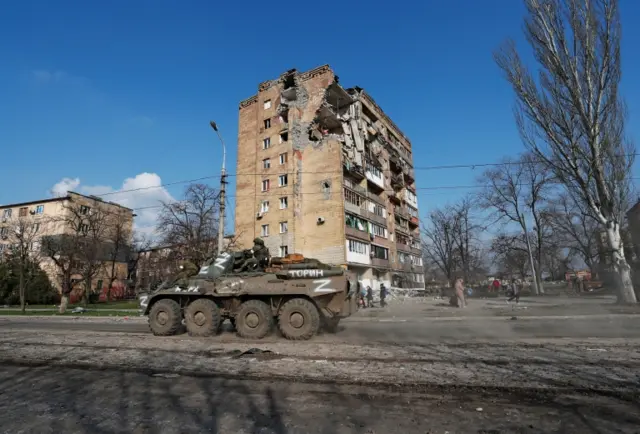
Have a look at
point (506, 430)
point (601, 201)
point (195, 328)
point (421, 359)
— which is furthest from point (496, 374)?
point (601, 201)

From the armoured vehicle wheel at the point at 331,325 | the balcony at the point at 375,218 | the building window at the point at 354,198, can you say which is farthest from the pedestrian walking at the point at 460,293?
the balcony at the point at 375,218

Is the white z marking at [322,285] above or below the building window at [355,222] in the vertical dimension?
below

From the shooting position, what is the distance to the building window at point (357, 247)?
37912 mm

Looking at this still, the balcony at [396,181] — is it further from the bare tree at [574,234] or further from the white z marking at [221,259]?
the white z marking at [221,259]

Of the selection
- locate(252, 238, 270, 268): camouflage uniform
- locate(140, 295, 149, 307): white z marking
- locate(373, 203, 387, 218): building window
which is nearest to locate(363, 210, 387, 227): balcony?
locate(373, 203, 387, 218): building window

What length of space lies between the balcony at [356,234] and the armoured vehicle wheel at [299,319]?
27828mm

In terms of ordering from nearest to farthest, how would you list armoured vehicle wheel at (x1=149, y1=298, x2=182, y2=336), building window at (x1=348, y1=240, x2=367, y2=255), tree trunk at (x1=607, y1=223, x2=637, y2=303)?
armoured vehicle wheel at (x1=149, y1=298, x2=182, y2=336) < tree trunk at (x1=607, y1=223, x2=637, y2=303) < building window at (x1=348, y1=240, x2=367, y2=255)

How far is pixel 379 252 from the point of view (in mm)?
43781

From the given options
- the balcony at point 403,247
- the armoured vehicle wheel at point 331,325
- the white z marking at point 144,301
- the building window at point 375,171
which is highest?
the building window at point 375,171

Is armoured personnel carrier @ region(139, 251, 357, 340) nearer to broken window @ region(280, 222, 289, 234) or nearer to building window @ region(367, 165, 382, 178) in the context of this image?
broken window @ region(280, 222, 289, 234)

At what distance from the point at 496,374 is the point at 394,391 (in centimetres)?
175

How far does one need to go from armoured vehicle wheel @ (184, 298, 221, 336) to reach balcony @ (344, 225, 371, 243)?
27.5 metres

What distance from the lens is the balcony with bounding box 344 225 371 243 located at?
123 ft

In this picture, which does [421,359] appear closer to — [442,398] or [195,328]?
[442,398]
